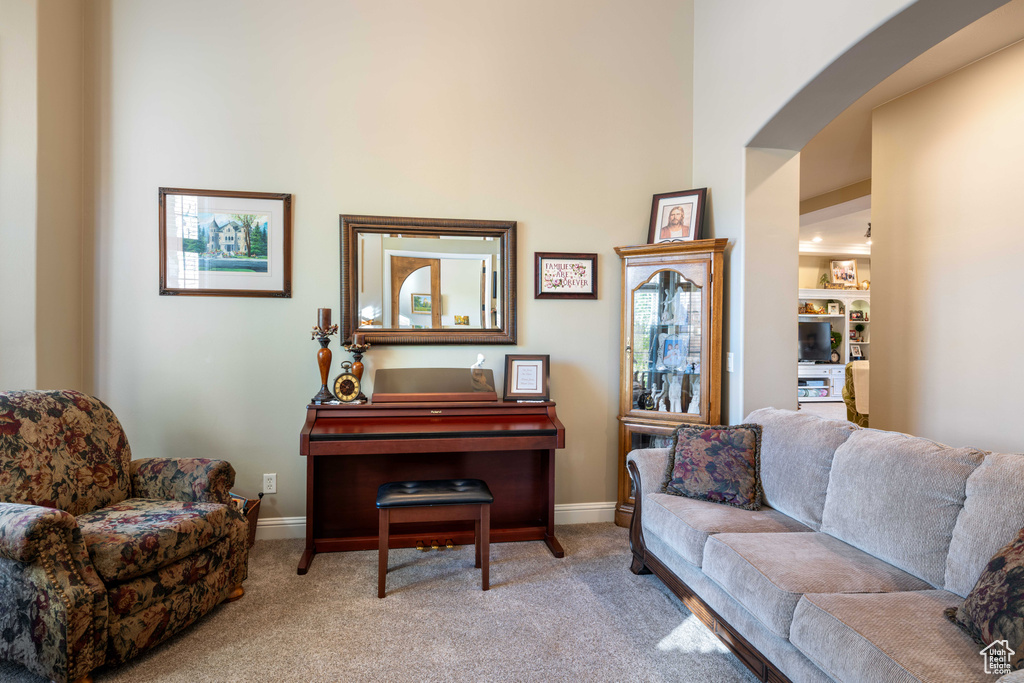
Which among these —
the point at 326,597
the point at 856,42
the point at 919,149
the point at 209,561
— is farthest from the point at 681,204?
the point at 209,561

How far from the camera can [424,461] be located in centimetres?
313

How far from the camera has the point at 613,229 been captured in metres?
3.45

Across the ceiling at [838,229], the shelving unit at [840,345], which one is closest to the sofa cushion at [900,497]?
the ceiling at [838,229]

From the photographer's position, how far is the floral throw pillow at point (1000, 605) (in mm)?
1194

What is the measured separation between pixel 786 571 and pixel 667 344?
176 centimetres

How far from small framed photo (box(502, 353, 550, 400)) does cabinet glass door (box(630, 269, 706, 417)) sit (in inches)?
23.7

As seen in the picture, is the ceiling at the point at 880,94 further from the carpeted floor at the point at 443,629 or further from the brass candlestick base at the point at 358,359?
the brass candlestick base at the point at 358,359

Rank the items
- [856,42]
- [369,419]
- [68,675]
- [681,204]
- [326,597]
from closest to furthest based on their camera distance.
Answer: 1. [68,675]
2. [856,42]
3. [326,597]
4. [369,419]
5. [681,204]

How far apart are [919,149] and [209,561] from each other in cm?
460

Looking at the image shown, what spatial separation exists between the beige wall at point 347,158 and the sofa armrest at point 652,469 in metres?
0.79

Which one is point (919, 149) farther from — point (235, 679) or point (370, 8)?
point (235, 679)

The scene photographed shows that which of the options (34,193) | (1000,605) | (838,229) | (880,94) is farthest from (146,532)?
(838,229)

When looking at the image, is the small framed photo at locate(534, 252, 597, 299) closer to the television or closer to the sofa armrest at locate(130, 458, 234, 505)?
the sofa armrest at locate(130, 458, 234, 505)

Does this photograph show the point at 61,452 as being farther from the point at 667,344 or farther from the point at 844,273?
the point at 844,273
